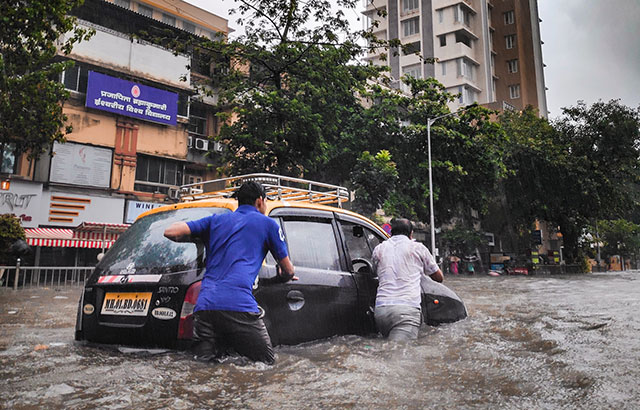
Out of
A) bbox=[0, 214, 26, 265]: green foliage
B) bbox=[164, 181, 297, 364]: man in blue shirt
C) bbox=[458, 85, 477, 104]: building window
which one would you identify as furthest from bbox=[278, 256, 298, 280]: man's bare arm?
bbox=[458, 85, 477, 104]: building window

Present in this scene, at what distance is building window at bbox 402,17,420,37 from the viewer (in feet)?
170

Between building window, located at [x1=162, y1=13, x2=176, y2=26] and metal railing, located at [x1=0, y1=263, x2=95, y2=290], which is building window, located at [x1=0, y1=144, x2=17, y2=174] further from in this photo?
building window, located at [x1=162, y1=13, x2=176, y2=26]

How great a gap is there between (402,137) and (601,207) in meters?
15.8

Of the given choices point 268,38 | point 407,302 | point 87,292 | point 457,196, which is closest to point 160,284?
point 87,292

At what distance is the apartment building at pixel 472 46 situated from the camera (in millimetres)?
49750

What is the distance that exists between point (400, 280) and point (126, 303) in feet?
8.23

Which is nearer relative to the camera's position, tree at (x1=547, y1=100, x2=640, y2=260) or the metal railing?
the metal railing

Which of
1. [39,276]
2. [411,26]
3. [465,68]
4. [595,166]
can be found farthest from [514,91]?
[39,276]

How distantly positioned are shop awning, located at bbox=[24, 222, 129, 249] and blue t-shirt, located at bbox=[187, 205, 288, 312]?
16453 mm

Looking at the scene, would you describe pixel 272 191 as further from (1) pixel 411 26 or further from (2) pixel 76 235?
(1) pixel 411 26

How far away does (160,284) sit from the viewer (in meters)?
3.61

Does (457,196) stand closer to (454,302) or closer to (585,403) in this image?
(454,302)

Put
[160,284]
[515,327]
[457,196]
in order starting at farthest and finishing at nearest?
[457,196]
[515,327]
[160,284]

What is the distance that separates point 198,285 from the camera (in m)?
3.52
